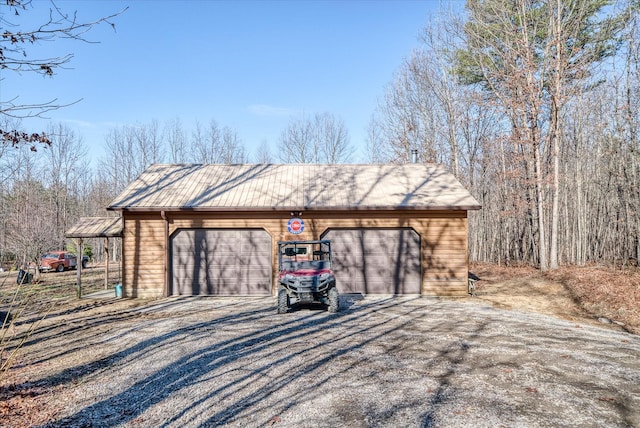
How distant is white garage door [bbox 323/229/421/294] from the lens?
1306 centimetres

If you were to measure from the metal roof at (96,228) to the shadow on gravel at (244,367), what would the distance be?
431 centimetres

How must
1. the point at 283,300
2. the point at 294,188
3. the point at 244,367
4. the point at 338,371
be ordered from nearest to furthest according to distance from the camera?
the point at 338,371 → the point at 244,367 → the point at 283,300 → the point at 294,188

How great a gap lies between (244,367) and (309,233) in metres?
7.47

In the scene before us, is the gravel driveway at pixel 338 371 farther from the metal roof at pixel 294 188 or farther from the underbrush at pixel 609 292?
the metal roof at pixel 294 188

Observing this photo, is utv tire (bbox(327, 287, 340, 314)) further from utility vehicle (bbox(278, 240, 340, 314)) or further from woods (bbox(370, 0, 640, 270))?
woods (bbox(370, 0, 640, 270))

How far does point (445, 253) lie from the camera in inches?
512

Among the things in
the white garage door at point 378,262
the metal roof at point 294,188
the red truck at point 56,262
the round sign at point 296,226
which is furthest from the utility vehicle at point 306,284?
the red truck at point 56,262

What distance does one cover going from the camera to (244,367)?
581 centimetres

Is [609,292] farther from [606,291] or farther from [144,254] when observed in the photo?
[144,254]

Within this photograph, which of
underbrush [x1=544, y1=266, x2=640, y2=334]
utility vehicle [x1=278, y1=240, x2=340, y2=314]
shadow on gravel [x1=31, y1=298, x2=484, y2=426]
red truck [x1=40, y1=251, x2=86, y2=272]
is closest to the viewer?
shadow on gravel [x1=31, y1=298, x2=484, y2=426]

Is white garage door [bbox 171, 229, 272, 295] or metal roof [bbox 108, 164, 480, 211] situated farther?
white garage door [bbox 171, 229, 272, 295]

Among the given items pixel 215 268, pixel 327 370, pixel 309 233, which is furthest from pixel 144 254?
pixel 327 370

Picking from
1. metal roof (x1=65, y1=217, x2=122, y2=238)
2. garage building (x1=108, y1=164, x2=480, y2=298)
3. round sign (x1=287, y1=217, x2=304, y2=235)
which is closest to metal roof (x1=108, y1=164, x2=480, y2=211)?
garage building (x1=108, y1=164, x2=480, y2=298)

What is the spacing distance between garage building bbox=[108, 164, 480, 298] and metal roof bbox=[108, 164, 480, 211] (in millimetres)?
86
